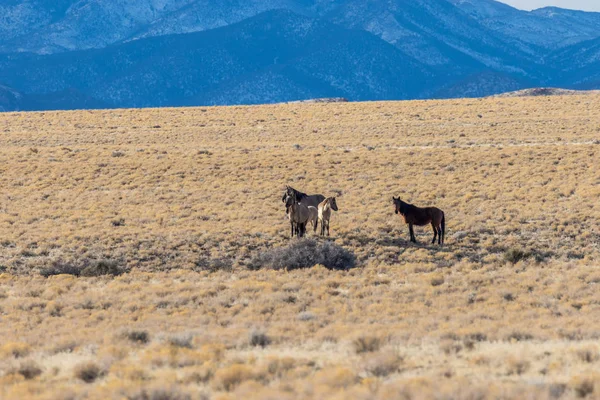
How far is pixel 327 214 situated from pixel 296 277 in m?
4.73

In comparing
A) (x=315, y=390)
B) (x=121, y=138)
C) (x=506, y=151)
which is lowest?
(x=315, y=390)

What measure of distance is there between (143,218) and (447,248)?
1144cm

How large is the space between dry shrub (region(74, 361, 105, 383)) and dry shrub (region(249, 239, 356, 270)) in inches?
370

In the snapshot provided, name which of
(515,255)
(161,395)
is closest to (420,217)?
(515,255)

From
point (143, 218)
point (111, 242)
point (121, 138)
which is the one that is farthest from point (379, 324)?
point (121, 138)

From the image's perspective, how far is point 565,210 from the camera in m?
27.0

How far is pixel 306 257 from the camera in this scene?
65.0 feet

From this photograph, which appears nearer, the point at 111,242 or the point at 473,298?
the point at 473,298

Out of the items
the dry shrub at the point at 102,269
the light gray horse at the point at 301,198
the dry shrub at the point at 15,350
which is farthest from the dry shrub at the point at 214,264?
the dry shrub at the point at 15,350

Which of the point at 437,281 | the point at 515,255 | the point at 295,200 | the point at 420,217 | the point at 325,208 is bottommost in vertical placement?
the point at 437,281

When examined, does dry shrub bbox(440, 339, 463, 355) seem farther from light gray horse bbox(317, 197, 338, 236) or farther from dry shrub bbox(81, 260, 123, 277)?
light gray horse bbox(317, 197, 338, 236)

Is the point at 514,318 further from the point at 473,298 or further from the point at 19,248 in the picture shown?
the point at 19,248

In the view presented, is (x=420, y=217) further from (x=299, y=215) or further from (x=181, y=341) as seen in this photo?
(x=181, y=341)

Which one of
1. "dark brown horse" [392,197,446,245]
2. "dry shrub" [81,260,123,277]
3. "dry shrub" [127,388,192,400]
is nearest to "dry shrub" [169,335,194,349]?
"dry shrub" [127,388,192,400]
